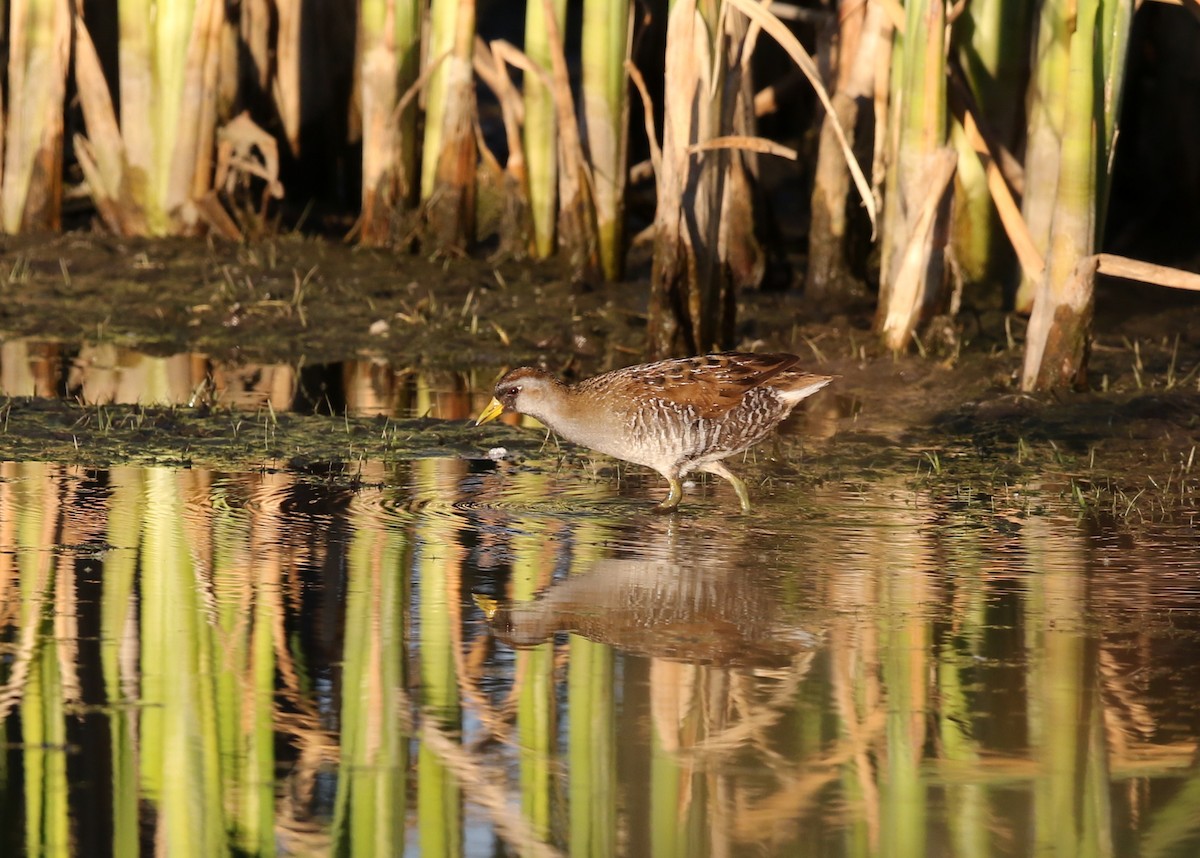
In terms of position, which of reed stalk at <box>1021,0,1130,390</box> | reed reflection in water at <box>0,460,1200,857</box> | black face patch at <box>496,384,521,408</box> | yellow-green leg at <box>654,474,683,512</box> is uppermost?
reed stalk at <box>1021,0,1130,390</box>

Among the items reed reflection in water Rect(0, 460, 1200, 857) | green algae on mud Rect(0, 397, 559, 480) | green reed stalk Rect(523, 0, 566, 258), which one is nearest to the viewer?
reed reflection in water Rect(0, 460, 1200, 857)

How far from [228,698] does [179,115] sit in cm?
807

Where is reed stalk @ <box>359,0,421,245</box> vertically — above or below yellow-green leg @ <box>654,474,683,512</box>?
above

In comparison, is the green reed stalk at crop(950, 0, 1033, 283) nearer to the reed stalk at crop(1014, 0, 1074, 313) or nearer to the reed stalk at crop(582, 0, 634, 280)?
the reed stalk at crop(1014, 0, 1074, 313)

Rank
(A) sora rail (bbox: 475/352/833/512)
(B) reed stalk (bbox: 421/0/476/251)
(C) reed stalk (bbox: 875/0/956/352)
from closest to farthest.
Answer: (A) sora rail (bbox: 475/352/833/512) < (C) reed stalk (bbox: 875/0/956/352) < (B) reed stalk (bbox: 421/0/476/251)

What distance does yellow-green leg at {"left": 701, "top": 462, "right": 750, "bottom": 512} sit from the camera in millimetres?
7340

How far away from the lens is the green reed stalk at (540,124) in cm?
1157

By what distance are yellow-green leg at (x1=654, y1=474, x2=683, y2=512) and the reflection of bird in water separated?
97cm

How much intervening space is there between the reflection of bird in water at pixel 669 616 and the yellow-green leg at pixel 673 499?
3.17 feet

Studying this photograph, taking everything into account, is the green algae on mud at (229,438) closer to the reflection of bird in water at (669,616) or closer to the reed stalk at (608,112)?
the reflection of bird in water at (669,616)

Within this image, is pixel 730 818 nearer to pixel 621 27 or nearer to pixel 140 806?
pixel 140 806

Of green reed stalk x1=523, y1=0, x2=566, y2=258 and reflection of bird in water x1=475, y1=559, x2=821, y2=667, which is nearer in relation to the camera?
reflection of bird in water x1=475, y1=559, x2=821, y2=667

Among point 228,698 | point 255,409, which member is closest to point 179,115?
point 255,409

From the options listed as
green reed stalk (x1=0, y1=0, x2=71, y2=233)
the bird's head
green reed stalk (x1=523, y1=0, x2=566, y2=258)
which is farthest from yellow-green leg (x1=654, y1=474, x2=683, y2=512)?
green reed stalk (x1=0, y1=0, x2=71, y2=233)
